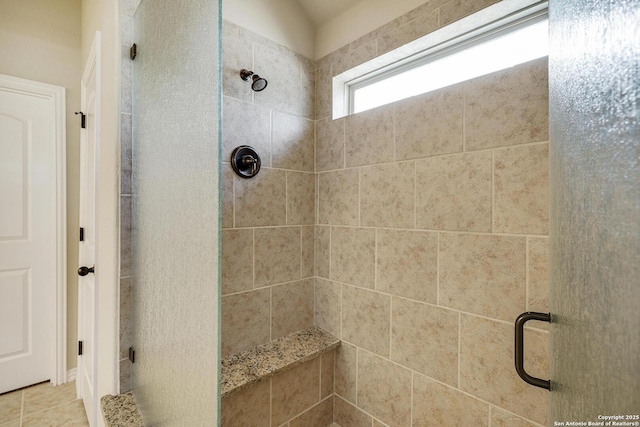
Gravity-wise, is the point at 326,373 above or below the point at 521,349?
below

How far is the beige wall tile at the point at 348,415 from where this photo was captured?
1561mm

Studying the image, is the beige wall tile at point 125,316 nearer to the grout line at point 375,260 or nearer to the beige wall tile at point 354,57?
the grout line at point 375,260

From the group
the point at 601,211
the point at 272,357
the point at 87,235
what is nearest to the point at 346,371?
the point at 272,357

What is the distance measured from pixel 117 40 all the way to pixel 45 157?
141 centimetres

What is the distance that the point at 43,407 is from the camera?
Result: 1831mm

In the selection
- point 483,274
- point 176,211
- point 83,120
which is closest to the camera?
point 176,211

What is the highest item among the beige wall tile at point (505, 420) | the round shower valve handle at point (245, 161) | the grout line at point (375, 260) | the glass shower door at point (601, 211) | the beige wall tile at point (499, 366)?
the round shower valve handle at point (245, 161)

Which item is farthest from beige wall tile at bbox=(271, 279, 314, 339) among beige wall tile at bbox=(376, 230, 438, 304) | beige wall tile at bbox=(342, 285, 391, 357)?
beige wall tile at bbox=(376, 230, 438, 304)

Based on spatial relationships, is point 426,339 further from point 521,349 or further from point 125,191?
point 125,191

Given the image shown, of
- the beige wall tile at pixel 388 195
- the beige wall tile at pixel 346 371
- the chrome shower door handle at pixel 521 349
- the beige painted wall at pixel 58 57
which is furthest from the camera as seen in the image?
the beige painted wall at pixel 58 57

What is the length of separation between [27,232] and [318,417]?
2.29 metres

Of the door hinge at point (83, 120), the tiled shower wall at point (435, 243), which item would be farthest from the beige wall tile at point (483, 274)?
the door hinge at point (83, 120)

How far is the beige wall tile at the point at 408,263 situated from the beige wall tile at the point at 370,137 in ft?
1.32

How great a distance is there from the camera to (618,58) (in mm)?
259
